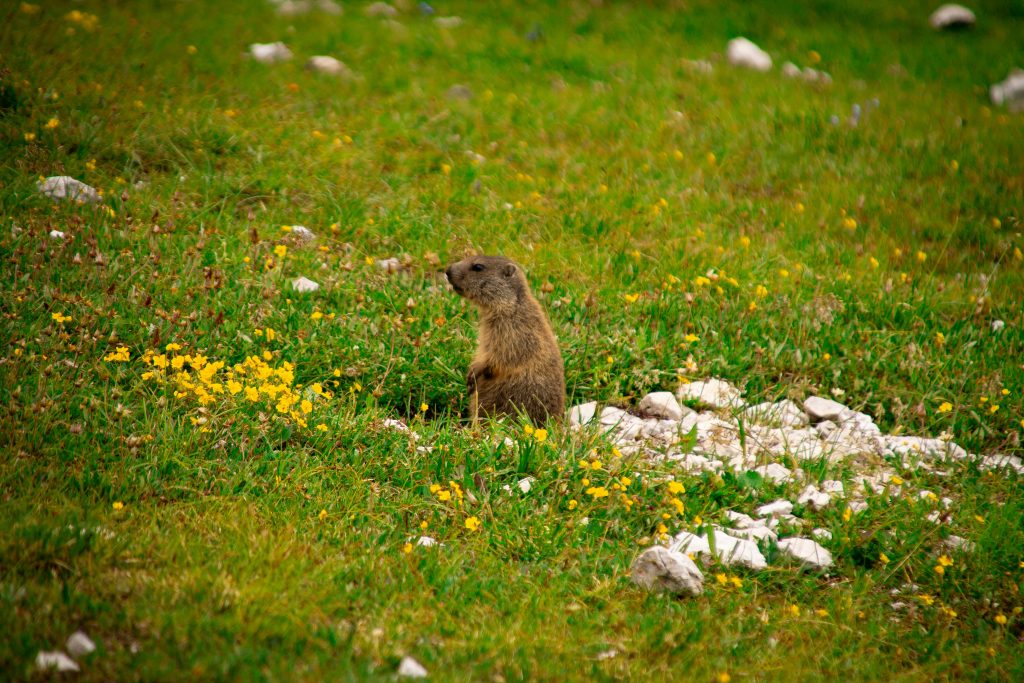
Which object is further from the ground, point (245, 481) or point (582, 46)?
point (582, 46)

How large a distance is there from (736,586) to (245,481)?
8.63 feet

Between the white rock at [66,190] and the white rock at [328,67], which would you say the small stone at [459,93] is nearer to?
the white rock at [328,67]

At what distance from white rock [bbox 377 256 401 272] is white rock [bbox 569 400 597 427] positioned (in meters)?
1.91

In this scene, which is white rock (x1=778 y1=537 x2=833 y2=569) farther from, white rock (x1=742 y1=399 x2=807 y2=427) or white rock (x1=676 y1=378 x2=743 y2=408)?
white rock (x1=676 y1=378 x2=743 y2=408)

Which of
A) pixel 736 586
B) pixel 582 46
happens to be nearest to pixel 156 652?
pixel 736 586

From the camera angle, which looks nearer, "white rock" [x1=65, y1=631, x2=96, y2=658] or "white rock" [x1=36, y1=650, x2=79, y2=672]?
"white rock" [x1=36, y1=650, x2=79, y2=672]

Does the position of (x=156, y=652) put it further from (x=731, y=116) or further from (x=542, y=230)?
(x=731, y=116)

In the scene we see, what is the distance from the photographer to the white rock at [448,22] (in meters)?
12.8

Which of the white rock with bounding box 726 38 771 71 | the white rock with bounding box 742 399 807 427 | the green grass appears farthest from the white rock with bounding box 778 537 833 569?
the white rock with bounding box 726 38 771 71

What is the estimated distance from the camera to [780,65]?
12906mm

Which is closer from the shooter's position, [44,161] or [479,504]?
[479,504]

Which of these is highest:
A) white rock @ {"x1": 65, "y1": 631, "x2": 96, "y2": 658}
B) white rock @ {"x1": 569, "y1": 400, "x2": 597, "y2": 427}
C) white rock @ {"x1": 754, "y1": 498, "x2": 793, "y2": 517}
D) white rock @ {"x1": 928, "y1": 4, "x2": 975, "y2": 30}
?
white rock @ {"x1": 928, "y1": 4, "x2": 975, "y2": 30}

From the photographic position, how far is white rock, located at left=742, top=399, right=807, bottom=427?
654 cm

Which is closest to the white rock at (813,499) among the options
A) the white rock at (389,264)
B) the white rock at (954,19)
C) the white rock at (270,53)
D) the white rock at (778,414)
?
the white rock at (778,414)
